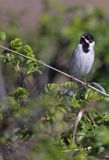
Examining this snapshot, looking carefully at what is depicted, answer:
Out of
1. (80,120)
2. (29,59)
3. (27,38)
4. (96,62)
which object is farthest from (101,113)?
(27,38)

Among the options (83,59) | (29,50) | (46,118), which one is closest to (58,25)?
(83,59)

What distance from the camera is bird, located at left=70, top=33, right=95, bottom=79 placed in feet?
15.8

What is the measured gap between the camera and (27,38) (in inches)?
255

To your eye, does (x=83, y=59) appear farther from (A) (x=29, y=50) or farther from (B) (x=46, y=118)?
(B) (x=46, y=118)

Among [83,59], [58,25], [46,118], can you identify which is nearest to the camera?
[46,118]

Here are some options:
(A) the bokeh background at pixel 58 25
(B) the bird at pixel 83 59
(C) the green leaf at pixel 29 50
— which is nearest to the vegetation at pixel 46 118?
(C) the green leaf at pixel 29 50

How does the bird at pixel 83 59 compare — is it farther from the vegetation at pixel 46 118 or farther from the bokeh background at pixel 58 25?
the vegetation at pixel 46 118

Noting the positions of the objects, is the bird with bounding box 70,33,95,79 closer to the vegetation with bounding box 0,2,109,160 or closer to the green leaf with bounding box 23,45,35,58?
the vegetation with bounding box 0,2,109,160

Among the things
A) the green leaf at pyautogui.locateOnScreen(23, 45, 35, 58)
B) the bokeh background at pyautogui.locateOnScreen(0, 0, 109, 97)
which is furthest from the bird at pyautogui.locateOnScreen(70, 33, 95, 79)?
the green leaf at pyautogui.locateOnScreen(23, 45, 35, 58)

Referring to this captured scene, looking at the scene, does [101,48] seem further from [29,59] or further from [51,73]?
[29,59]

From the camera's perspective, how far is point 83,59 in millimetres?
4816

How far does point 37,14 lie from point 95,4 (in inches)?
24.0

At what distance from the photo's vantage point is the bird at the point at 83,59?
4805 mm

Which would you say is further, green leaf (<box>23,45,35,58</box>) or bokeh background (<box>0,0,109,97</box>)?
bokeh background (<box>0,0,109,97</box>)
